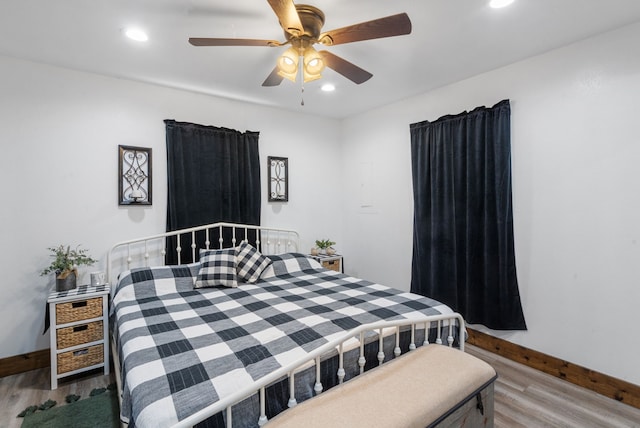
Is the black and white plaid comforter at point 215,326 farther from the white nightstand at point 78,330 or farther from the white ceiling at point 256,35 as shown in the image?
the white ceiling at point 256,35

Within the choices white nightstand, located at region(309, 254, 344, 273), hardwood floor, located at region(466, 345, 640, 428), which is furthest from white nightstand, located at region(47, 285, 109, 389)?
hardwood floor, located at region(466, 345, 640, 428)

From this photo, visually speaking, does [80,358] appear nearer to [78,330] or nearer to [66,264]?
[78,330]

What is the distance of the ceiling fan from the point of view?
1579 mm

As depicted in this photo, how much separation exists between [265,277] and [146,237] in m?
1.24

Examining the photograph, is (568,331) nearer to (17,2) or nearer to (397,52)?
(397,52)

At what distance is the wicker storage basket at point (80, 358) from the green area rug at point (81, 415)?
1.05 feet

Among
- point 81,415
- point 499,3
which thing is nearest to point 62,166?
point 81,415

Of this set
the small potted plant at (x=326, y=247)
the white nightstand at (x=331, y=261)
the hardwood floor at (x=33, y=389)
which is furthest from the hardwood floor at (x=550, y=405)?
the hardwood floor at (x=33, y=389)

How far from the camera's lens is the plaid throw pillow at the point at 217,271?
268cm

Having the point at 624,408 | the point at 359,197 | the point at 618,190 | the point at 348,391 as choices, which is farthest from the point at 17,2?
the point at 624,408

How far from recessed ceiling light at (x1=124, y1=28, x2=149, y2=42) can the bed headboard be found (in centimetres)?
170

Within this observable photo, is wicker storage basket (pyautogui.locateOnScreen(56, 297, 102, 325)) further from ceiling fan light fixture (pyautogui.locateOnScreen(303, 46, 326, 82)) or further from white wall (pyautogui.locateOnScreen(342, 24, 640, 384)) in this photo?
white wall (pyautogui.locateOnScreen(342, 24, 640, 384))

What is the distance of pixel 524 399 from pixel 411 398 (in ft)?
5.05

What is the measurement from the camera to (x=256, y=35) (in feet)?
7.42
